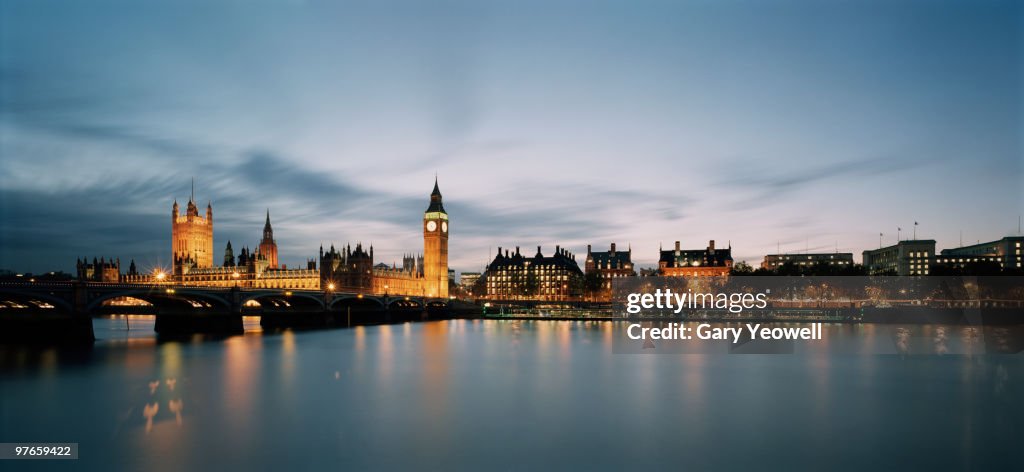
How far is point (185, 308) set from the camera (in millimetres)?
61500

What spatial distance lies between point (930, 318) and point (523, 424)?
252 feet

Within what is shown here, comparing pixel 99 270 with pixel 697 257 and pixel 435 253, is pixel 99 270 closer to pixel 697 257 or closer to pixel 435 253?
pixel 435 253

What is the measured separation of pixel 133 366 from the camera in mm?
33719

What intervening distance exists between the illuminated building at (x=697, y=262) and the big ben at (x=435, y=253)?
169 ft

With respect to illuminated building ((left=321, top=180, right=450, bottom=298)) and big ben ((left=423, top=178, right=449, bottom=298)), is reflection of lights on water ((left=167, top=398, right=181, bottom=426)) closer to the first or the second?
illuminated building ((left=321, top=180, right=450, bottom=298))

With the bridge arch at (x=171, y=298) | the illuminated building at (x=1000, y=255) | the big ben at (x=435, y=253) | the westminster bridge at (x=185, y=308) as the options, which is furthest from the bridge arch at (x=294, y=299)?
the illuminated building at (x=1000, y=255)

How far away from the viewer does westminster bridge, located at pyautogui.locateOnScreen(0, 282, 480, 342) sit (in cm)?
4341

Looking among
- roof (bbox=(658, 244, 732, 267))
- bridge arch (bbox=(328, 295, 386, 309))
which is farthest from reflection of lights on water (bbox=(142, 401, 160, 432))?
roof (bbox=(658, 244, 732, 267))

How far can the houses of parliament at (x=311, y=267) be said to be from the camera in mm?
129500

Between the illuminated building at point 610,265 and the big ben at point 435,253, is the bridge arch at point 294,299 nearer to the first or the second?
the big ben at point 435,253

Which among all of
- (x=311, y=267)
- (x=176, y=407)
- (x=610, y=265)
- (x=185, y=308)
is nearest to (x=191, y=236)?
(x=311, y=267)

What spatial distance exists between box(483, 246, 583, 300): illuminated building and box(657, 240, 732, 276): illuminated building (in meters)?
21.7

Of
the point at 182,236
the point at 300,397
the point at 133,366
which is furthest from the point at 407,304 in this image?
the point at 182,236

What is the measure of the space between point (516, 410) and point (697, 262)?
139350 millimetres
